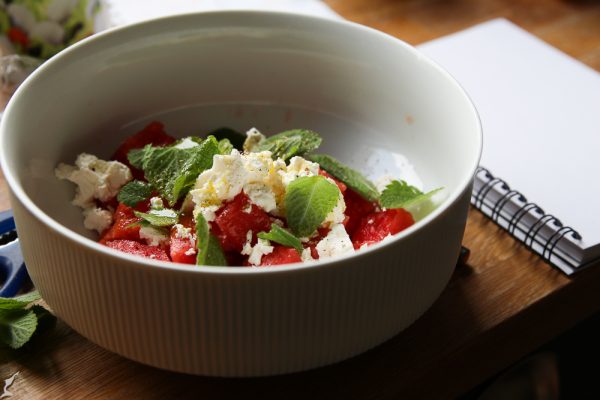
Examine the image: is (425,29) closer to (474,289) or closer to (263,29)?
(263,29)

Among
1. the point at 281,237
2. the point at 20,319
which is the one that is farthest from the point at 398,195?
the point at 20,319

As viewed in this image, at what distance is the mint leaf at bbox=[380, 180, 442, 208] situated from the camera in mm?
890

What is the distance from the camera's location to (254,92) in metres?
1.09

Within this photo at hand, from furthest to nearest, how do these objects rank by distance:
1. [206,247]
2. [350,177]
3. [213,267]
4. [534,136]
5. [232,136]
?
[534,136] < [232,136] < [350,177] < [206,247] < [213,267]

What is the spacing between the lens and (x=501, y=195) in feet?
3.43

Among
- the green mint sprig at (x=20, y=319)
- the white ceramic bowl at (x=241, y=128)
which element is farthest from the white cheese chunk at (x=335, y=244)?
the green mint sprig at (x=20, y=319)

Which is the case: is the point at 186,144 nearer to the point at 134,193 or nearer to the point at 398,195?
the point at 134,193

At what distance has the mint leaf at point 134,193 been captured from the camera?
35.2 inches

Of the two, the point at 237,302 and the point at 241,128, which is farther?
the point at 241,128

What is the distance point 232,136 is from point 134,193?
0.20 m

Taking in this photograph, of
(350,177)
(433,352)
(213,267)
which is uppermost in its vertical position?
(213,267)

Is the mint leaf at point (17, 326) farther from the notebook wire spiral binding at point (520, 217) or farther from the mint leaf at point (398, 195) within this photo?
the notebook wire spiral binding at point (520, 217)

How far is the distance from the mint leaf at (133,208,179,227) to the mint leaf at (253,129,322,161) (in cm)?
17

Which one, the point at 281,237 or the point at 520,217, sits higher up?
the point at 281,237
